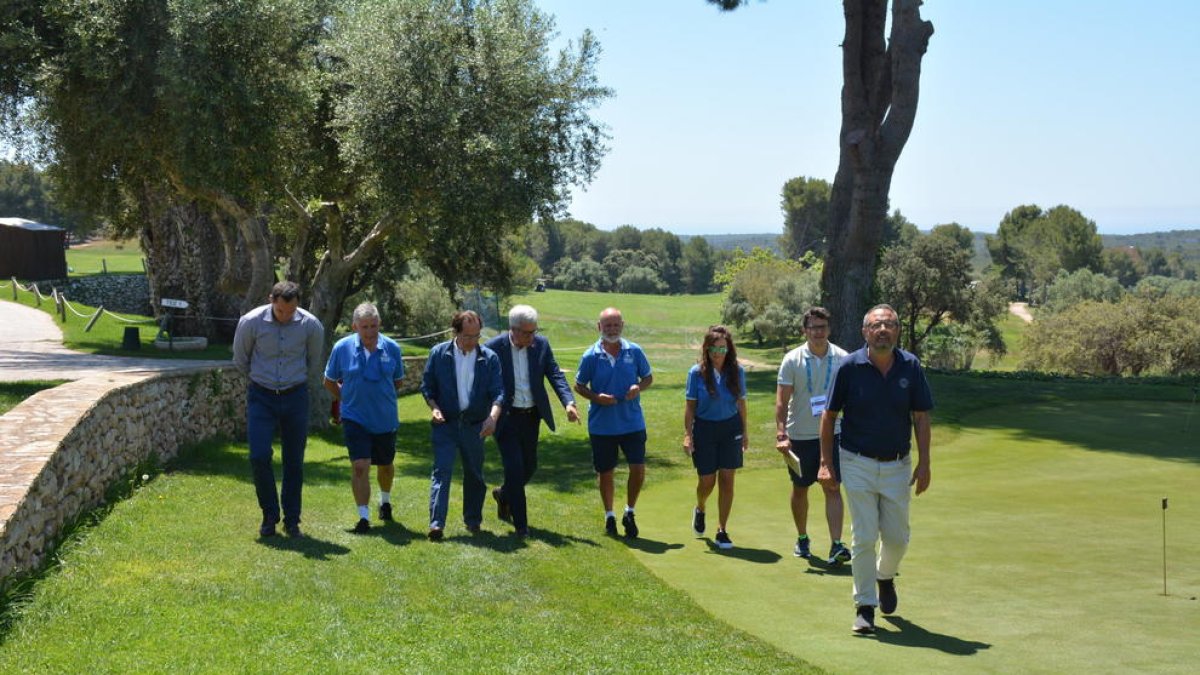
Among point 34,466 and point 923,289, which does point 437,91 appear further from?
point 923,289

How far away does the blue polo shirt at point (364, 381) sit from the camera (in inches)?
414

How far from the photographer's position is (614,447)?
438 inches

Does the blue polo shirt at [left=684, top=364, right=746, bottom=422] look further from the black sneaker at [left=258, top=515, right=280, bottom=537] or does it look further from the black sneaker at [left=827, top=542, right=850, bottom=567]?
the black sneaker at [left=258, top=515, right=280, bottom=537]

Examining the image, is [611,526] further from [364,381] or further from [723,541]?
[364,381]

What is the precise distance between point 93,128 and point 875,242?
14517 mm

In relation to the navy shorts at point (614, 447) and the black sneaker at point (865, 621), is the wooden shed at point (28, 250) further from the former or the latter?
the black sneaker at point (865, 621)

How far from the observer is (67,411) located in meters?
9.88

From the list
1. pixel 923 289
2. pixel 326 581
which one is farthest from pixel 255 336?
pixel 923 289

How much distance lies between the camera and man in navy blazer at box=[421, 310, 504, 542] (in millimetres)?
10359

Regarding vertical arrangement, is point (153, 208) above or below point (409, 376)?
above

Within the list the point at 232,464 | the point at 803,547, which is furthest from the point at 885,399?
the point at 232,464

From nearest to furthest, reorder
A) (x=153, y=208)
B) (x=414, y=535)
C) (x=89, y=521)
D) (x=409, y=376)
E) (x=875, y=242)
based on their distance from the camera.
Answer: (x=89, y=521), (x=414, y=535), (x=875, y=242), (x=153, y=208), (x=409, y=376)

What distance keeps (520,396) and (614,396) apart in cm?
87

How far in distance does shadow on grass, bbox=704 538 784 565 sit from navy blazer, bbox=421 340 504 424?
2.33 metres
